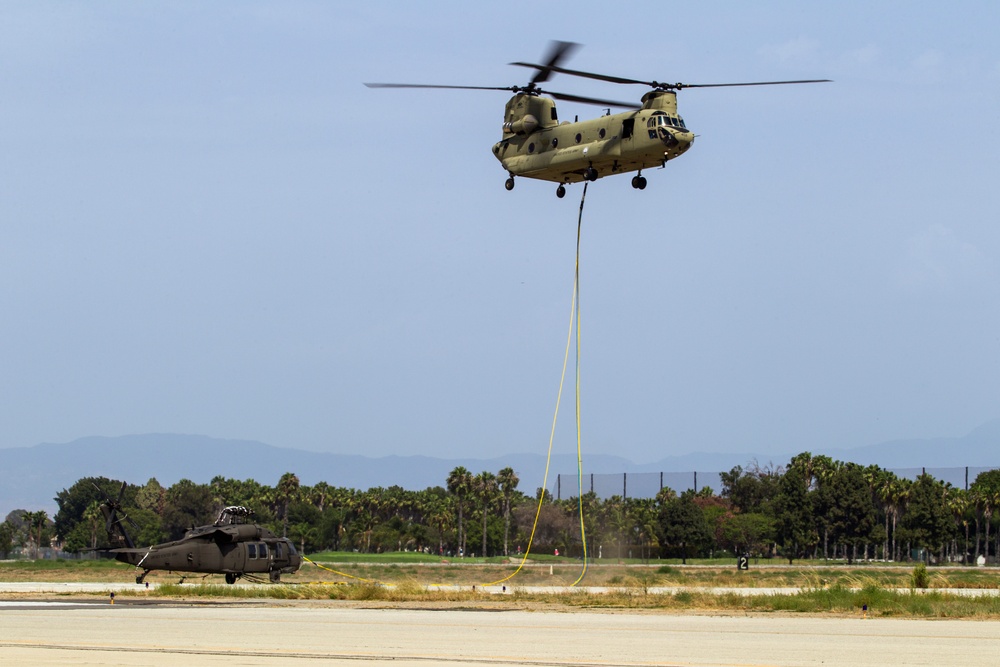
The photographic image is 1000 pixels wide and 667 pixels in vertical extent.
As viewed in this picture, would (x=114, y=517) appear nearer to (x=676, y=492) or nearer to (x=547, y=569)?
(x=547, y=569)

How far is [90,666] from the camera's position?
767 inches

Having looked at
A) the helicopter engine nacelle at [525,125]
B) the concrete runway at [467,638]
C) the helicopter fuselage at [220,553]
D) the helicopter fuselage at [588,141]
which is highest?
the helicopter engine nacelle at [525,125]

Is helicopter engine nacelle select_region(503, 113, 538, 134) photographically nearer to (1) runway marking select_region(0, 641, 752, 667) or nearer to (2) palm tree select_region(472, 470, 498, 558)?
(1) runway marking select_region(0, 641, 752, 667)

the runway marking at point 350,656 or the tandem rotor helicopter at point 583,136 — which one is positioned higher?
the tandem rotor helicopter at point 583,136

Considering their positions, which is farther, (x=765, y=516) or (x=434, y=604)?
(x=765, y=516)

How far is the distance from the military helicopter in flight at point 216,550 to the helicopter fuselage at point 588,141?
1663 cm

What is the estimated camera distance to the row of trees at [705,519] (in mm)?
103125

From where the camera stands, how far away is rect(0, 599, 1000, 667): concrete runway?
21188mm

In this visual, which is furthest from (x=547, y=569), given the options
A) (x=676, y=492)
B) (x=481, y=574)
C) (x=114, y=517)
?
(x=676, y=492)

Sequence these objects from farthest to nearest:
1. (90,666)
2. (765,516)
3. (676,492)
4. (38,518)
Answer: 1. (676,492)
2. (38,518)
3. (765,516)
4. (90,666)

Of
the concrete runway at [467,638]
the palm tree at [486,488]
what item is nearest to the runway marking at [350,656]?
the concrete runway at [467,638]

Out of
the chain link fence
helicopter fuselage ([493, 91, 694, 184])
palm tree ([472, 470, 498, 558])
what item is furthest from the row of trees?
helicopter fuselage ([493, 91, 694, 184])

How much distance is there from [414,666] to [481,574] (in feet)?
153

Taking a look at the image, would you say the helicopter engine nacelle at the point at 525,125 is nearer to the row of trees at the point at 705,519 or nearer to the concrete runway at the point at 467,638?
the concrete runway at the point at 467,638
